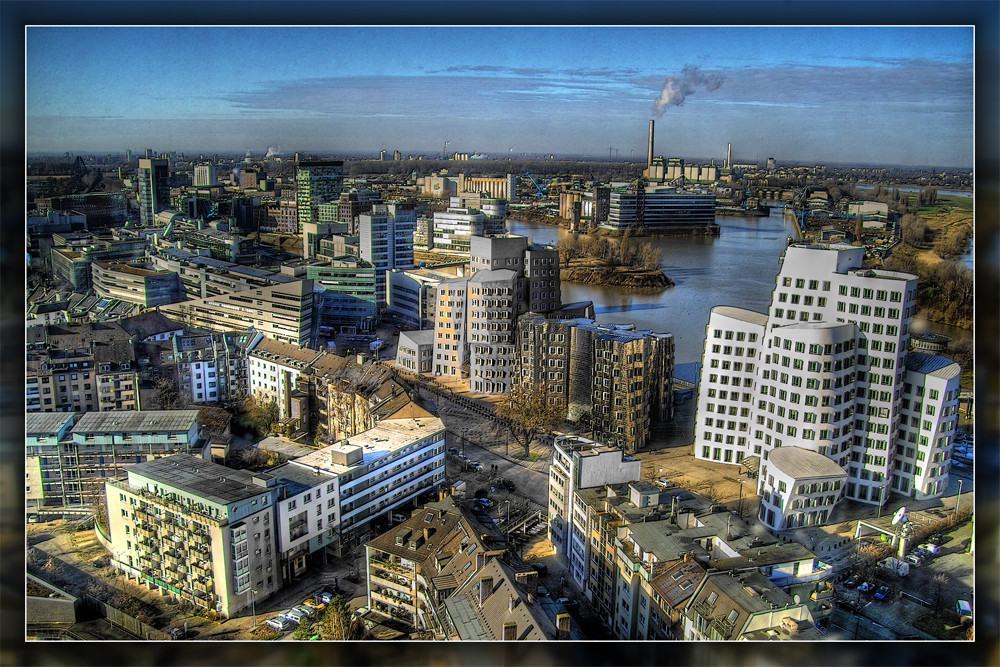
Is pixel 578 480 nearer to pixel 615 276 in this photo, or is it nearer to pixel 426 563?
pixel 426 563

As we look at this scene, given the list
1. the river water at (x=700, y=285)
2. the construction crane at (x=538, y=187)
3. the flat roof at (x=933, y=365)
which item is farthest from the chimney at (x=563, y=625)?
the construction crane at (x=538, y=187)

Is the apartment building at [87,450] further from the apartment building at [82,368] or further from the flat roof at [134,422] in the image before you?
the apartment building at [82,368]

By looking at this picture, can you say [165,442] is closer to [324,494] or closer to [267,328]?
[324,494]

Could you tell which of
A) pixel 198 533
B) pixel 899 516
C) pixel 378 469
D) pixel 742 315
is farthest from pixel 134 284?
pixel 899 516

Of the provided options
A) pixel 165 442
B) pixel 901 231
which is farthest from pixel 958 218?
pixel 165 442

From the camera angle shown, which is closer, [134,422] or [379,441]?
[379,441]

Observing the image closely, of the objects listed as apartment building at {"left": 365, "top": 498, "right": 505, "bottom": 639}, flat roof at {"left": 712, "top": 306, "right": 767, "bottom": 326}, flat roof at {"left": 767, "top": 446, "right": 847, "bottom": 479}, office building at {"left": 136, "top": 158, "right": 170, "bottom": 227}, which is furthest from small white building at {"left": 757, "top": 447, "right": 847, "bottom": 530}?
office building at {"left": 136, "top": 158, "right": 170, "bottom": 227}

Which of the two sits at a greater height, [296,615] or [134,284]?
[134,284]

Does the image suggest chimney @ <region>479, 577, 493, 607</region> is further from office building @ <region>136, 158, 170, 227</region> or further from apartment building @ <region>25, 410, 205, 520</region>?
office building @ <region>136, 158, 170, 227</region>
